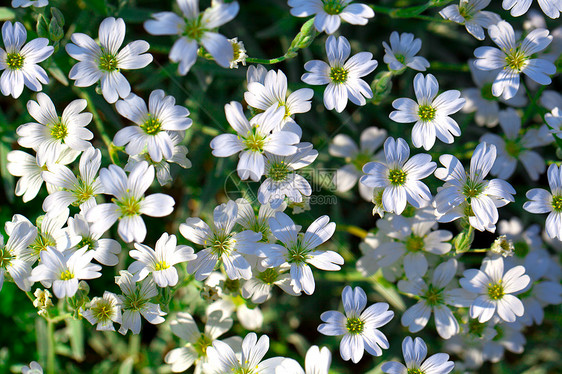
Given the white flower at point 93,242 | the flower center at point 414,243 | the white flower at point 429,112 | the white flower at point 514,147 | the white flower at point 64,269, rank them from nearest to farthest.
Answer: the white flower at point 64,269 → the white flower at point 93,242 → the white flower at point 429,112 → the flower center at point 414,243 → the white flower at point 514,147

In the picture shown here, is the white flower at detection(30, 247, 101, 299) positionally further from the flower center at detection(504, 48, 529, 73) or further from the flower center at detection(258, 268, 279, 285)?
the flower center at detection(504, 48, 529, 73)

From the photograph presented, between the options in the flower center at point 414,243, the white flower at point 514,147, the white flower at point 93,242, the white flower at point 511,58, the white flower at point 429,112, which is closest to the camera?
the white flower at point 93,242

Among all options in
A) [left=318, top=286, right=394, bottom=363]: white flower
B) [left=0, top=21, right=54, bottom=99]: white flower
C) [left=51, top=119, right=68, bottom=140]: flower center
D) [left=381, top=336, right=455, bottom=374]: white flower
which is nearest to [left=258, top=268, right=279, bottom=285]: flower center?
[left=318, top=286, right=394, bottom=363]: white flower

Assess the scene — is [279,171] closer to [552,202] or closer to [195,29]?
[195,29]

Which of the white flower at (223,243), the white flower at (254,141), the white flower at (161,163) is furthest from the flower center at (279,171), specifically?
the white flower at (161,163)

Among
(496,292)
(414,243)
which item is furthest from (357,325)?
(496,292)

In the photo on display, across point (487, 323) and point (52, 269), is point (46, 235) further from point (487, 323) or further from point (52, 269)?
point (487, 323)

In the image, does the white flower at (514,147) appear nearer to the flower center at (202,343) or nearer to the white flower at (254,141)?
the white flower at (254,141)
